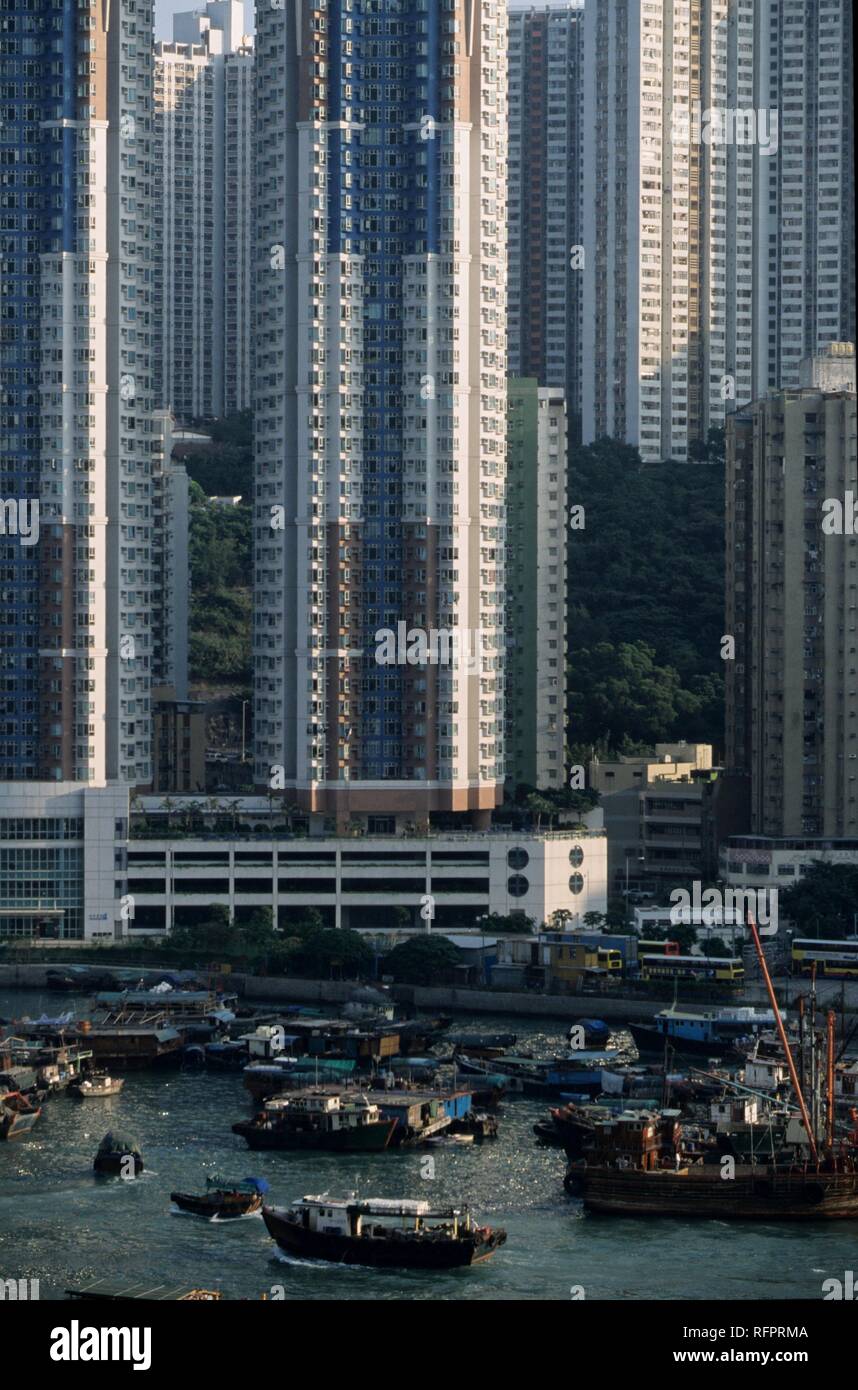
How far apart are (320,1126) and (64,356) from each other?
16.6 metres

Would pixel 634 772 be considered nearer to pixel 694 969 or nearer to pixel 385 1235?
pixel 694 969

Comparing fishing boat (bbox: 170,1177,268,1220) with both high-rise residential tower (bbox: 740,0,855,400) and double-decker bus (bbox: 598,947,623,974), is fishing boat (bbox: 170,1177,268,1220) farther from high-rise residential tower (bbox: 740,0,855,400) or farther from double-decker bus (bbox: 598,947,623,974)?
high-rise residential tower (bbox: 740,0,855,400)

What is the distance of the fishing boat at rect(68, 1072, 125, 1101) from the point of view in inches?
1137

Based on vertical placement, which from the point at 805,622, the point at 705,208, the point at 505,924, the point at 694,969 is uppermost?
the point at 705,208

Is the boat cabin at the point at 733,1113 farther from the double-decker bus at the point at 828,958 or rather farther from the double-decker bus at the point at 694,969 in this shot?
the double-decker bus at the point at 828,958

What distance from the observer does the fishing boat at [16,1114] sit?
26.2 m

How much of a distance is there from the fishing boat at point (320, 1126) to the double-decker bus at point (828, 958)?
35.9ft

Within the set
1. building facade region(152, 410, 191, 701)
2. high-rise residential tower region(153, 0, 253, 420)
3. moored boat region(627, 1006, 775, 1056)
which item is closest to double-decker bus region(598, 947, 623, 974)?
moored boat region(627, 1006, 775, 1056)

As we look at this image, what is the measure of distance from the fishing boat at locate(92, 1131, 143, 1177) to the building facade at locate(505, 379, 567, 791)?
20656 millimetres

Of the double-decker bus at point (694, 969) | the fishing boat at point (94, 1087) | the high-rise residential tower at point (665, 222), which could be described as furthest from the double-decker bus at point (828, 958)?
the high-rise residential tower at point (665, 222)

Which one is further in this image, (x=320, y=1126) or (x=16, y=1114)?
(x=16, y=1114)

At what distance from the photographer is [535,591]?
44.2 m

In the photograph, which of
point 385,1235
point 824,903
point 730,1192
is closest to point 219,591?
point 824,903
